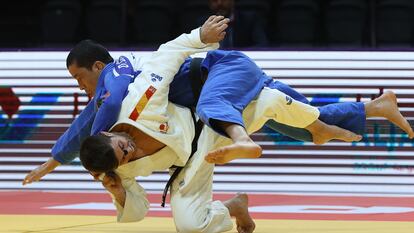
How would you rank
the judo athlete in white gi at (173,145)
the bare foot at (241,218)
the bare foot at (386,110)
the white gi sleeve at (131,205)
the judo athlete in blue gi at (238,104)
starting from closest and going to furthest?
the judo athlete in blue gi at (238,104) → the judo athlete in white gi at (173,145) → the white gi sleeve at (131,205) → the bare foot at (241,218) → the bare foot at (386,110)

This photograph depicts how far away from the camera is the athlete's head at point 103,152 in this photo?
11.5ft

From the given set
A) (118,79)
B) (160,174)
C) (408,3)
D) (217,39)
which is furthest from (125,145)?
(408,3)

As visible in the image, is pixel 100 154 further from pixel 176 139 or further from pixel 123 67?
pixel 123 67

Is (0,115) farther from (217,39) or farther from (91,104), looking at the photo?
(217,39)

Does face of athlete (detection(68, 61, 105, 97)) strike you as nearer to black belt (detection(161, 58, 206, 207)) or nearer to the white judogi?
the white judogi

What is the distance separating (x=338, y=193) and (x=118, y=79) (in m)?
2.82

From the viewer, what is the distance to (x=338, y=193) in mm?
6242

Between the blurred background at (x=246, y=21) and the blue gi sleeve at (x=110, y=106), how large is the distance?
4064 millimetres

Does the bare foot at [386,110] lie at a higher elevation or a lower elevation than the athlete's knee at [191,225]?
higher

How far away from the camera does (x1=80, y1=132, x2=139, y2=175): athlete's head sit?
351 centimetres

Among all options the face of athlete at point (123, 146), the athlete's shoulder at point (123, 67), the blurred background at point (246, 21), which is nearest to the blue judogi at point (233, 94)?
the athlete's shoulder at point (123, 67)

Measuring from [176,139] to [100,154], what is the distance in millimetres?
408

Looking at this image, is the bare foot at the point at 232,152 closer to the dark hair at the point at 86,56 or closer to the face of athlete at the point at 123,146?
the face of athlete at the point at 123,146

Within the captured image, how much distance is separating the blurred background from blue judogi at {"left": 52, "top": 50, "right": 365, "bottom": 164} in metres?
3.52
